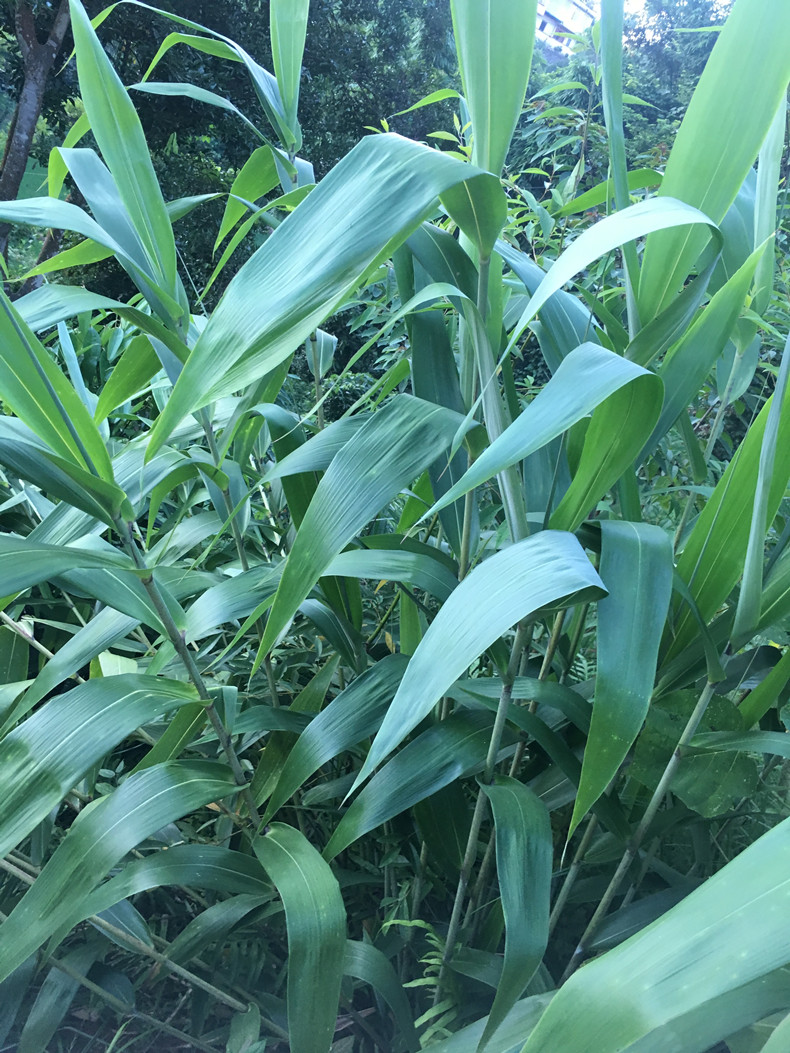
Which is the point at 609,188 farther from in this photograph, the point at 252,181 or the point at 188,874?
the point at 188,874

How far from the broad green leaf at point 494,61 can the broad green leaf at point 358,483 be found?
4.8 inches

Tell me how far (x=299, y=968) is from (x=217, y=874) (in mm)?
96

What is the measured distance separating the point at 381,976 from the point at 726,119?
477 millimetres

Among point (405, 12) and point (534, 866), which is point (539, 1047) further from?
point (405, 12)

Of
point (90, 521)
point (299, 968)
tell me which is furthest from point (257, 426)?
point (299, 968)

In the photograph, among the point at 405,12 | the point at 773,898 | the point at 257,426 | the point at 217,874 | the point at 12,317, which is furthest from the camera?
the point at 405,12

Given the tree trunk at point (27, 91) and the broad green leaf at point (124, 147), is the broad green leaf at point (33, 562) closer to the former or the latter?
the broad green leaf at point (124, 147)

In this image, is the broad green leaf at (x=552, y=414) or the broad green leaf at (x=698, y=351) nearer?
the broad green leaf at (x=552, y=414)

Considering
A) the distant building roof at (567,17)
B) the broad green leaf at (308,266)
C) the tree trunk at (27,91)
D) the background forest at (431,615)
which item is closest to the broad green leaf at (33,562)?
the background forest at (431,615)

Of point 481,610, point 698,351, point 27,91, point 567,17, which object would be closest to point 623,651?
point 481,610

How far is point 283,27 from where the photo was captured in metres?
0.46

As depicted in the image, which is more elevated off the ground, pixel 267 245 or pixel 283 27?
pixel 283 27

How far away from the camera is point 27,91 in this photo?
2.55 metres

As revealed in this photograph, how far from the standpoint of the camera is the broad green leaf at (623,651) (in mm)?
244
